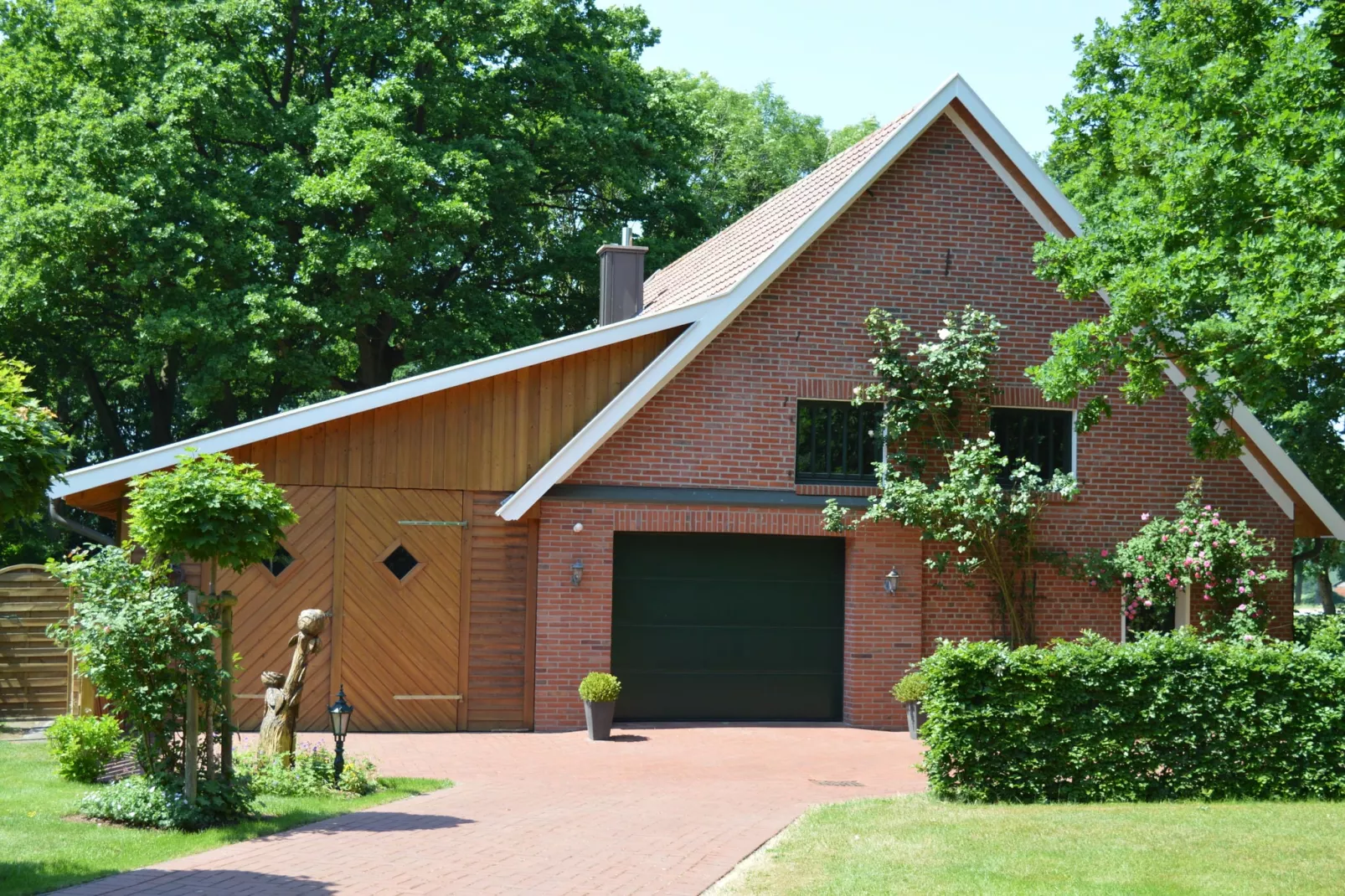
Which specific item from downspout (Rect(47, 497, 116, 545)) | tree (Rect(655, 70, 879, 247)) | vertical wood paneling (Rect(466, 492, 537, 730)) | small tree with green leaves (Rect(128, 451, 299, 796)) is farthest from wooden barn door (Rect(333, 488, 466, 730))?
tree (Rect(655, 70, 879, 247))

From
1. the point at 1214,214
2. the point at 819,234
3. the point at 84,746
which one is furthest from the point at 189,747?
the point at 1214,214

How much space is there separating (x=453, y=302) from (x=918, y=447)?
14.3 meters

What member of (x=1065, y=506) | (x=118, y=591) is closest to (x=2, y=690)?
(x=118, y=591)

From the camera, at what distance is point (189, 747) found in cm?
979

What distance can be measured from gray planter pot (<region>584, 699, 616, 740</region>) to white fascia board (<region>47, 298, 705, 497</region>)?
4.03 m

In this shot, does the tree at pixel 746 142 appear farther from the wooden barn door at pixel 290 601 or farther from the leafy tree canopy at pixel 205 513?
the leafy tree canopy at pixel 205 513

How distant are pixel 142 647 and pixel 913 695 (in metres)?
8.65

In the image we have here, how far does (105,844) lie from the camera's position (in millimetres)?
8766

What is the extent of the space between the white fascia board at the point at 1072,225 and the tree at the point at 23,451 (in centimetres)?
1210

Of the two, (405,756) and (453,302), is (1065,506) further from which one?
(453,302)

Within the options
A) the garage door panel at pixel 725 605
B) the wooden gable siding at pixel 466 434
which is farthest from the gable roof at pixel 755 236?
the garage door panel at pixel 725 605

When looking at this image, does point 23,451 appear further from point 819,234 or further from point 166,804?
point 819,234

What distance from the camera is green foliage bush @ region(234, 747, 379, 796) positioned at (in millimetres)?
11086

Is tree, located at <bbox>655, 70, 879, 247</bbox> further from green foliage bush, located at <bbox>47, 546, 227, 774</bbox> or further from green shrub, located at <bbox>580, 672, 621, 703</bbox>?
green foliage bush, located at <bbox>47, 546, 227, 774</bbox>
